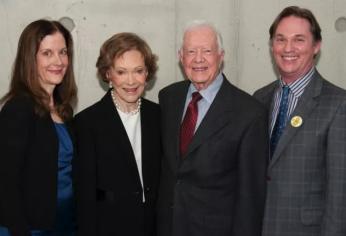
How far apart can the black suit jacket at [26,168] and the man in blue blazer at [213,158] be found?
0.58 meters

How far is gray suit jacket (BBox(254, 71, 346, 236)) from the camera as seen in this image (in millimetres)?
2072

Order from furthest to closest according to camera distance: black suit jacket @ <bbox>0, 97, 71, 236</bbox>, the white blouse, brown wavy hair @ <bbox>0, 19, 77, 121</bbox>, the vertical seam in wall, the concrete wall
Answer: the vertical seam in wall, the concrete wall, the white blouse, brown wavy hair @ <bbox>0, 19, 77, 121</bbox>, black suit jacket @ <bbox>0, 97, 71, 236</bbox>

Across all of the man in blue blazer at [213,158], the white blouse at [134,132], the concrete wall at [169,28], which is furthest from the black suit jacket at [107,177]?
the concrete wall at [169,28]

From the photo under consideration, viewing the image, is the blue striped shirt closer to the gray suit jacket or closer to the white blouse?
the gray suit jacket

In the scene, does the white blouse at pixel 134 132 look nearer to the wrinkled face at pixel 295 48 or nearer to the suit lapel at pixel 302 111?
the suit lapel at pixel 302 111

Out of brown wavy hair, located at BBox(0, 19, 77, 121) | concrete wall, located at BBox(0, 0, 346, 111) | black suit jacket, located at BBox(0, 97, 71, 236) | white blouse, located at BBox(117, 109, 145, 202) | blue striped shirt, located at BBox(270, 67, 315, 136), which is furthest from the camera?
concrete wall, located at BBox(0, 0, 346, 111)

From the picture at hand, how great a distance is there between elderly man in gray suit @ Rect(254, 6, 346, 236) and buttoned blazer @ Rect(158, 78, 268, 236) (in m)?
0.09

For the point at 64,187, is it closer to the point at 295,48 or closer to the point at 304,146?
the point at 304,146

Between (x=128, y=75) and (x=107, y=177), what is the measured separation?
1.71ft

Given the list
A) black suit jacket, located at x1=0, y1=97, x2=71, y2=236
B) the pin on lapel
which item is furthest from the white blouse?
the pin on lapel

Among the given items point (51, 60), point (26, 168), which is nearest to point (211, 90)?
point (51, 60)

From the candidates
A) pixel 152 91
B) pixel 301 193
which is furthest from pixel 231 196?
pixel 152 91

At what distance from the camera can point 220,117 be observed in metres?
2.19

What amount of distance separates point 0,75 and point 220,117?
68.4 inches
